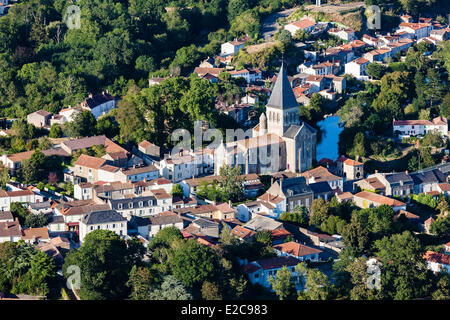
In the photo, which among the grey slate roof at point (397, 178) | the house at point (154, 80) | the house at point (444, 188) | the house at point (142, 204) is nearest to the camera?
the house at point (142, 204)

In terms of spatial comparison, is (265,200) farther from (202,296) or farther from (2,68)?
(2,68)

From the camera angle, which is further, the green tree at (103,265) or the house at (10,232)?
the house at (10,232)

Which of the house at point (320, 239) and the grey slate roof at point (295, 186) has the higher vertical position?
the grey slate roof at point (295, 186)

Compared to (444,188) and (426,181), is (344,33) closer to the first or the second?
(426,181)

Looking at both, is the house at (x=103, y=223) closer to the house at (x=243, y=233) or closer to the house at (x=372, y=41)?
the house at (x=243, y=233)

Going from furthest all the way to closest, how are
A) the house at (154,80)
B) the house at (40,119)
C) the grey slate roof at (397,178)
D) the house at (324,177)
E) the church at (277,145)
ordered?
the house at (154,80) < the house at (40,119) < the church at (277,145) < the grey slate roof at (397,178) < the house at (324,177)

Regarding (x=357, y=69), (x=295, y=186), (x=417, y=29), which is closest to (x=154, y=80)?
(x=357, y=69)

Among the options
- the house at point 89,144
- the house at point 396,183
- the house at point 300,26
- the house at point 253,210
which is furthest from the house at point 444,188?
the house at point 300,26

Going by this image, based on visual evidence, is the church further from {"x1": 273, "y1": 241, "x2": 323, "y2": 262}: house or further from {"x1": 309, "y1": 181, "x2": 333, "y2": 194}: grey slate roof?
{"x1": 273, "y1": 241, "x2": 323, "y2": 262}: house
